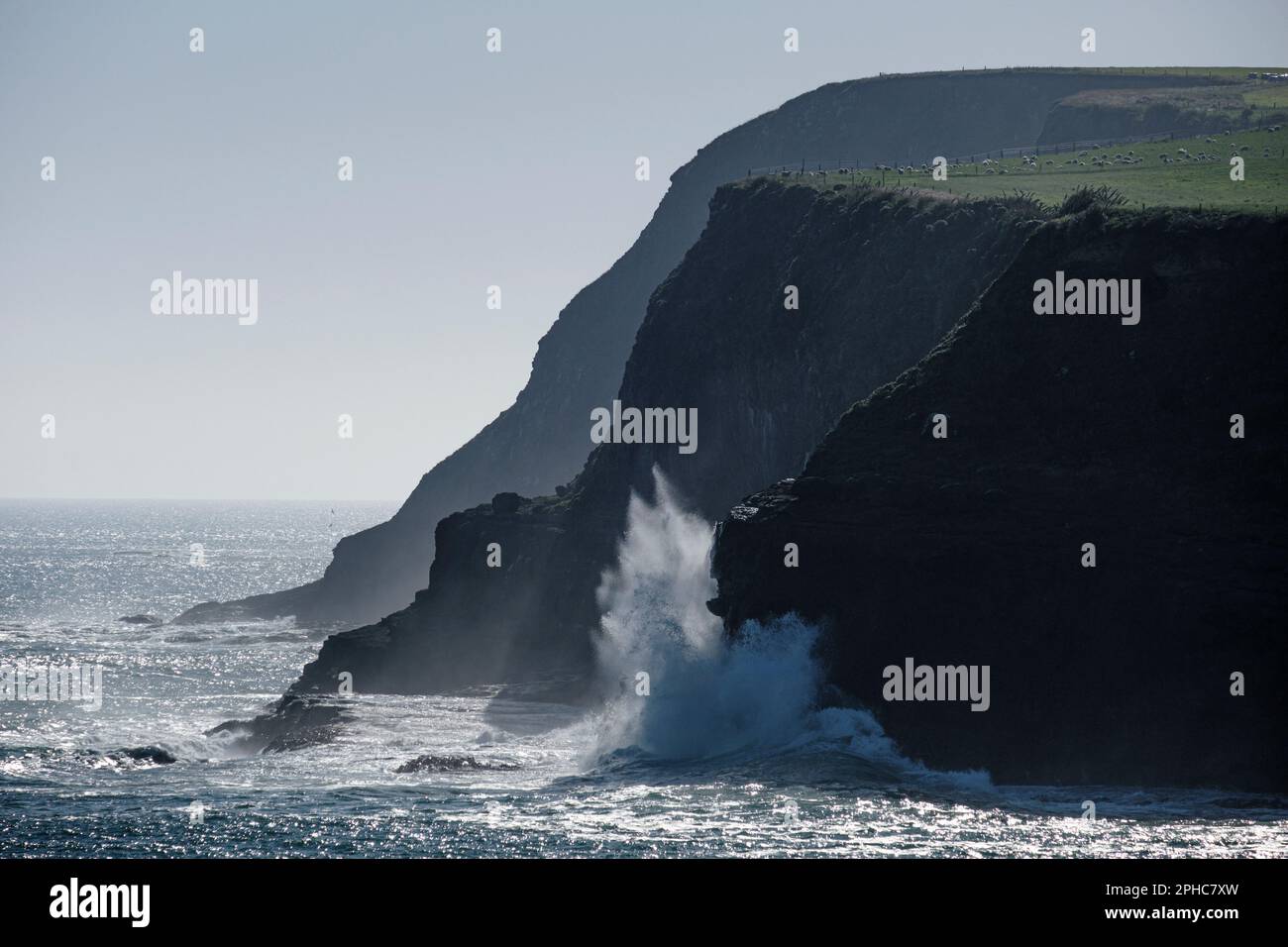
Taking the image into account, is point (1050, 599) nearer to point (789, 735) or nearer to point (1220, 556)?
point (1220, 556)

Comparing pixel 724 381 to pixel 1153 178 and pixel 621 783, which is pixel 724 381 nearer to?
pixel 1153 178

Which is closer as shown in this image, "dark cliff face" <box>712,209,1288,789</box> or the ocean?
the ocean

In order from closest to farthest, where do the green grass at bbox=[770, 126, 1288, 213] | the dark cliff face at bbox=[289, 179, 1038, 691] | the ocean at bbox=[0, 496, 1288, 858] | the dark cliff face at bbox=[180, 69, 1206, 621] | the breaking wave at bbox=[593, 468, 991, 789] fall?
the ocean at bbox=[0, 496, 1288, 858] < the breaking wave at bbox=[593, 468, 991, 789] < the green grass at bbox=[770, 126, 1288, 213] < the dark cliff face at bbox=[289, 179, 1038, 691] < the dark cliff face at bbox=[180, 69, 1206, 621]

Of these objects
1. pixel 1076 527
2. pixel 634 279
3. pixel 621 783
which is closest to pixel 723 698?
pixel 621 783

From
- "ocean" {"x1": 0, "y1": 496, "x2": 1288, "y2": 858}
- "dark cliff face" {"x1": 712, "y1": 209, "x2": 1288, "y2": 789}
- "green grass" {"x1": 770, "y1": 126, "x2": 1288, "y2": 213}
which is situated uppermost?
"green grass" {"x1": 770, "y1": 126, "x2": 1288, "y2": 213}

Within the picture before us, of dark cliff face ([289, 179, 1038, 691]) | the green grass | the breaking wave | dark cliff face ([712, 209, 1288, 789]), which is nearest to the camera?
dark cliff face ([712, 209, 1288, 789])

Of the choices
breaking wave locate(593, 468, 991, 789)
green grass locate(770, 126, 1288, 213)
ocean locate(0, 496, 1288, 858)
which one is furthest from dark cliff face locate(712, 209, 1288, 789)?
green grass locate(770, 126, 1288, 213)

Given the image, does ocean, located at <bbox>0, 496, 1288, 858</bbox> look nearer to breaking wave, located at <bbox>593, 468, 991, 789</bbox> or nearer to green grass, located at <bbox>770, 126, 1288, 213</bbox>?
breaking wave, located at <bbox>593, 468, 991, 789</bbox>
